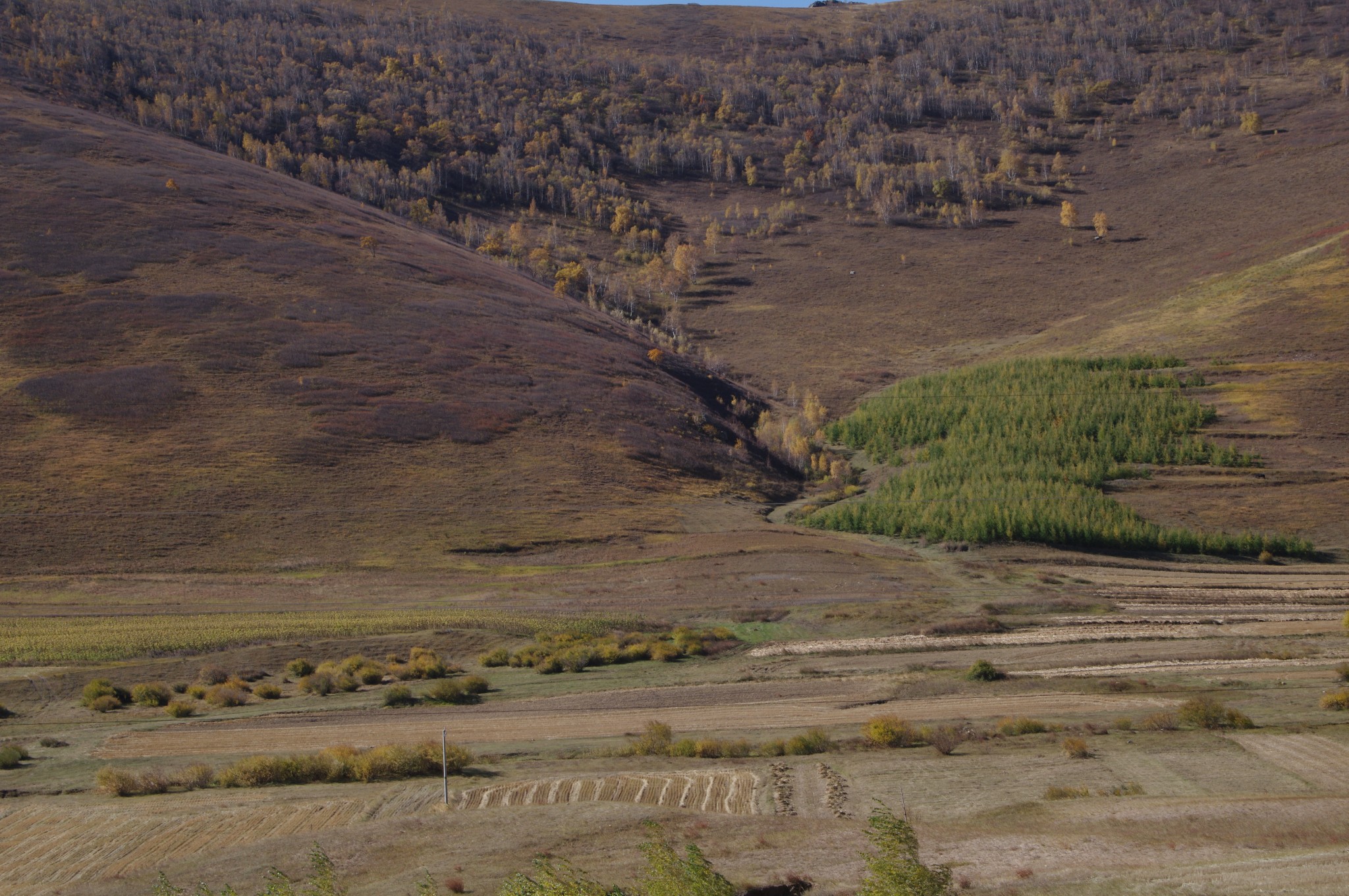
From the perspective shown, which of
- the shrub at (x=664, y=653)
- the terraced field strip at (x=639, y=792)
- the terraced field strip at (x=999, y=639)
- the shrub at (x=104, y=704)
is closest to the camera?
the terraced field strip at (x=639, y=792)

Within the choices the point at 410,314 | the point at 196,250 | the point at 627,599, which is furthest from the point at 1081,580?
the point at 196,250

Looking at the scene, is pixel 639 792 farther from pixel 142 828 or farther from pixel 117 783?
pixel 117 783

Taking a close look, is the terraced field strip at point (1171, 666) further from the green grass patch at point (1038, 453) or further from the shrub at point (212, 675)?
the shrub at point (212, 675)

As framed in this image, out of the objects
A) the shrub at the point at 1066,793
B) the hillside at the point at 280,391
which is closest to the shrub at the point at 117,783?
the shrub at the point at 1066,793

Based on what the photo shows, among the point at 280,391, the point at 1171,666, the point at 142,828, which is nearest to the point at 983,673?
the point at 1171,666

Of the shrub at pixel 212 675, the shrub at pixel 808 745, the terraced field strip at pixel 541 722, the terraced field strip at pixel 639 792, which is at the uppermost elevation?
the terraced field strip at pixel 639 792

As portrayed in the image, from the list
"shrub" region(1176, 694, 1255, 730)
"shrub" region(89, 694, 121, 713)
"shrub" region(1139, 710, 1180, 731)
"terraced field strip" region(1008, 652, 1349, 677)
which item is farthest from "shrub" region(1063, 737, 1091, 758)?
"shrub" region(89, 694, 121, 713)

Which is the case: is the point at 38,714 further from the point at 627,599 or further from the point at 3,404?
the point at 3,404
